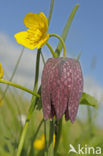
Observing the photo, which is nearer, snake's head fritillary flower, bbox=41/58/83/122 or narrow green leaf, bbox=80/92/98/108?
snake's head fritillary flower, bbox=41/58/83/122

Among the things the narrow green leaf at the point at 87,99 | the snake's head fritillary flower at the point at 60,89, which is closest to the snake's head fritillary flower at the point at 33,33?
the snake's head fritillary flower at the point at 60,89

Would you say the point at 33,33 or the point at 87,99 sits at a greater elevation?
the point at 33,33

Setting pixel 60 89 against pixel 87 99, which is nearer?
pixel 60 89

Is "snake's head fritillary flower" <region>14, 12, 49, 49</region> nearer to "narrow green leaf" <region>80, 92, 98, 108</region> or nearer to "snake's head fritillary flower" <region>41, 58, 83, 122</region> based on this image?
"snake's head fritillary flower" <region>41, 58, 83, 122</region>

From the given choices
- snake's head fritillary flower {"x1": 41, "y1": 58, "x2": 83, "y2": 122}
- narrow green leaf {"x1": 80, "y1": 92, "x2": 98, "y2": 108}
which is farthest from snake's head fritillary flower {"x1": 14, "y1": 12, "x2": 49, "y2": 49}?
narrow green leaf {"x1": 80, "y1": 92, "x2": 98, "y2": 108}

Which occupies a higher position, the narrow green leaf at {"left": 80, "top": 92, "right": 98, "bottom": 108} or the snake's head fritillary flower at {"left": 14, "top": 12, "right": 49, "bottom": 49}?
the snake's head fritillary flower at {"left": 14, "top": 12, "right": 49, "bottom": 49}

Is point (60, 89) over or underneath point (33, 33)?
underneath

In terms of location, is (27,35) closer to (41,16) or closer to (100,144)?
(41,16)
